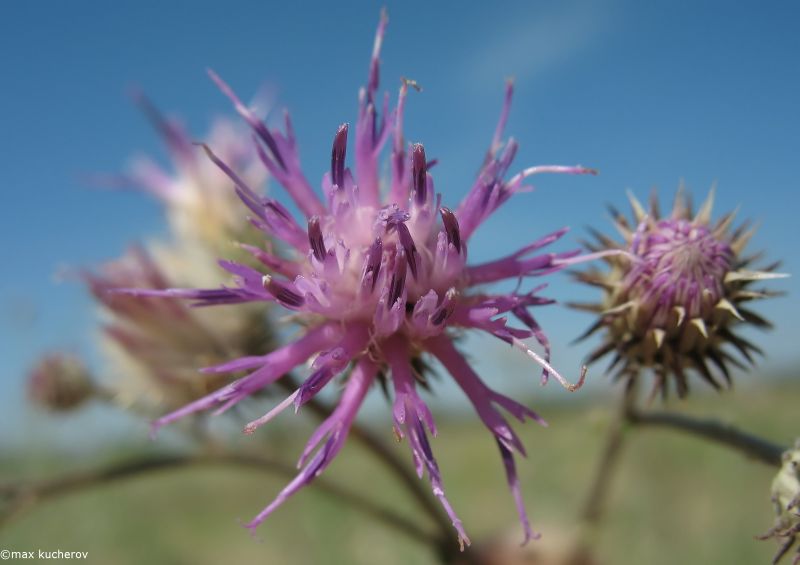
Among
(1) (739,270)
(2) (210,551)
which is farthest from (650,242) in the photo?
(2) (210,551)

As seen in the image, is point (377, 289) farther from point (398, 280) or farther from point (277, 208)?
point (277, 208)

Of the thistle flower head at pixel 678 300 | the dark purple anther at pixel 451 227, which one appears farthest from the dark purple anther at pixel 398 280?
the thistle flower head at pixel 678 300

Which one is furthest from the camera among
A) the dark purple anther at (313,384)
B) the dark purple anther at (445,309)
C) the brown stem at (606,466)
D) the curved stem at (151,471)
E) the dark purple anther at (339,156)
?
the curved stem at (151,471)

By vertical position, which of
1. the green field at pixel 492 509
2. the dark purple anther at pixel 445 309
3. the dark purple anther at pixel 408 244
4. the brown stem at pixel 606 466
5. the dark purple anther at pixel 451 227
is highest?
the dark purple anther at pixel 451 227

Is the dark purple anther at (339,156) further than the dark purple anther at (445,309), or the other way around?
the dark purple anther at (339,156)

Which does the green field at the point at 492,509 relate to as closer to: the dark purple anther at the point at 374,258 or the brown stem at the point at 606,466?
the brown stem at the point at 606,466

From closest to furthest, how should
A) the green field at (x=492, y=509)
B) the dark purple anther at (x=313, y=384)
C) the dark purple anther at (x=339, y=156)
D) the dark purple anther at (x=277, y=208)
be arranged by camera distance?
the dark purple anther at (x=313, y=384) < the dark purple anther at (x=277, y=208) < the dark purple anther at (x=339, y=156) < the green field at (x=492, y=509)

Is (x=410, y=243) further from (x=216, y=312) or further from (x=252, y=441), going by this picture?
(x=252, y=441)
